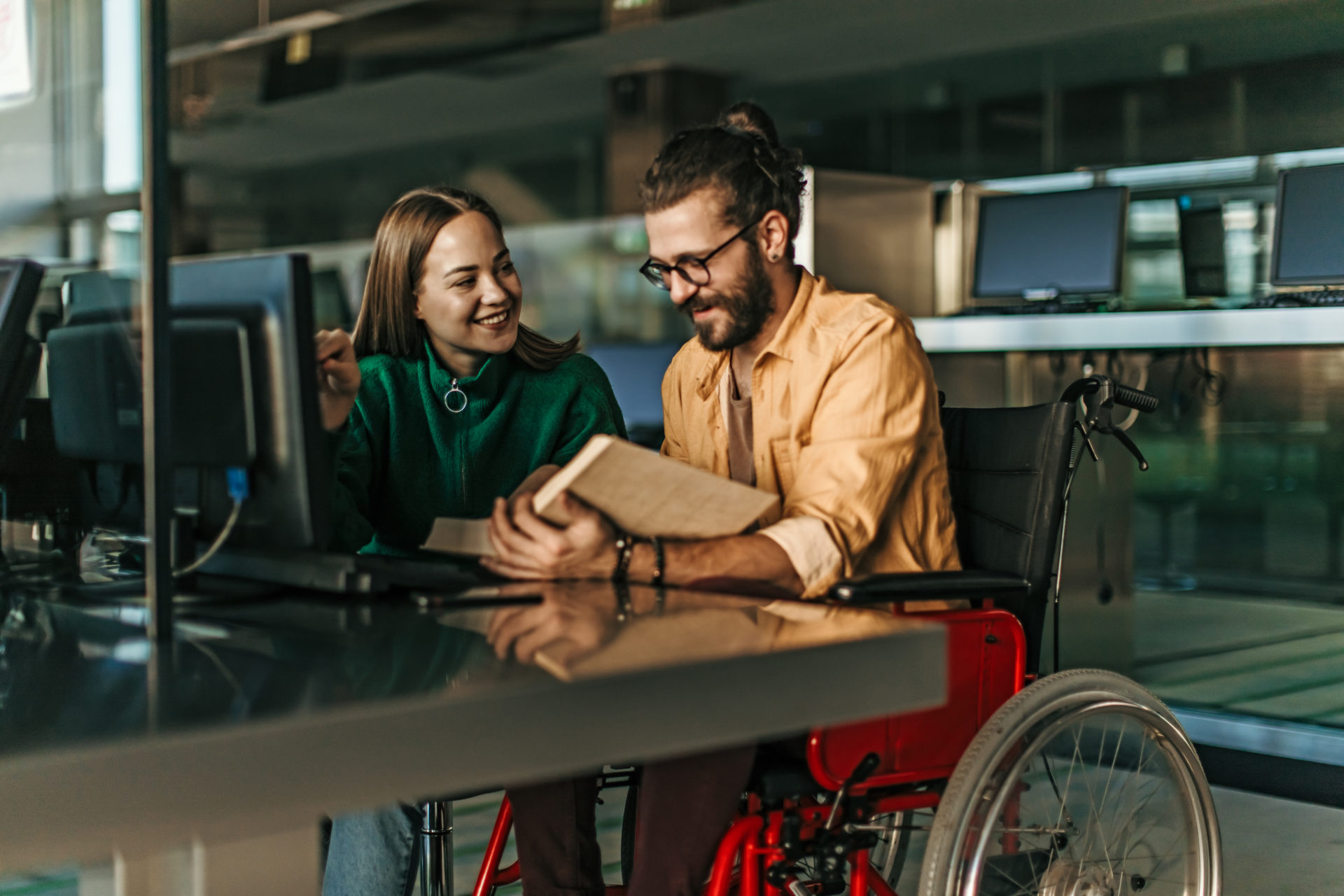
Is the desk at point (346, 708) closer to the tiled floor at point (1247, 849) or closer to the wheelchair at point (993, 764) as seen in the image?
the wheelchair at point (993, 764)

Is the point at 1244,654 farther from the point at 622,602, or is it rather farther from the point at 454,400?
the point at 622,602

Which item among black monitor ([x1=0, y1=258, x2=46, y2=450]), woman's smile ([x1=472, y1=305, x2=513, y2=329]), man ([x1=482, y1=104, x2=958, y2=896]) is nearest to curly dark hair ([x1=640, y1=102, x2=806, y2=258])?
man ([x1=482, y1=104, x2=958, y2=896])

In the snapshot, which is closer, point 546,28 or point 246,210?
point 546,28

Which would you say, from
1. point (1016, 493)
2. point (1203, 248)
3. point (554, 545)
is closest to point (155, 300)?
point (554, 545)

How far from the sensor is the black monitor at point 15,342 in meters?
1.42

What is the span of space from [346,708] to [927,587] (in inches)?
27.6

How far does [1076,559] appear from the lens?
12.2 ft

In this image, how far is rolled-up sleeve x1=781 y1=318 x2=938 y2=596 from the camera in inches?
54.6

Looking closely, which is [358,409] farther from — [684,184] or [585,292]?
[585,292]

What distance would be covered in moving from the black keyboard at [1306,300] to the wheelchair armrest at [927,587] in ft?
6.39

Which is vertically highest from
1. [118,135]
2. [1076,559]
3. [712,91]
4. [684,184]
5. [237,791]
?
[712,91]

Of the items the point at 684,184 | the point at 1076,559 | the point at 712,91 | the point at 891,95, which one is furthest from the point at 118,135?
the point at 684,184

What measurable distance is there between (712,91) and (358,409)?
558 cm

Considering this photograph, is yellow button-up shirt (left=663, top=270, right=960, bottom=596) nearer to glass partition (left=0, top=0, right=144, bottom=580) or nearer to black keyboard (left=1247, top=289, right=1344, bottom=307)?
glass partition (left=0, top=0, right=144, bottom=580)
